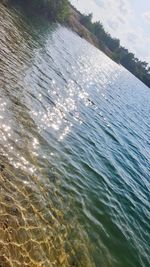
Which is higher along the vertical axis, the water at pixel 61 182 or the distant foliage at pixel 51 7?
the distant foliage at pixel 51 7

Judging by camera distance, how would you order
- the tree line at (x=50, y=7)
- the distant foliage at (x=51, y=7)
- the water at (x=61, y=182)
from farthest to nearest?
the distant foliage at (x=51, y=7) < the tree line at (x=50, y=7) < the water at (x=61, y=182)

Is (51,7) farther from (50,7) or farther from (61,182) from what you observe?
(61,182)

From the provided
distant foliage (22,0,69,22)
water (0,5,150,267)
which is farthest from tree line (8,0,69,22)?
water (0,5,150,267)

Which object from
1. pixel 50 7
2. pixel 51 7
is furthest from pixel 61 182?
pixel 51 7

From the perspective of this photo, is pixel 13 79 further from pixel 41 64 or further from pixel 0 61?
pixel 41 64

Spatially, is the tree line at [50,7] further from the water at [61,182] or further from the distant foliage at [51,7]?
the water at [61,182]

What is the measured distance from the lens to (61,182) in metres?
21.3

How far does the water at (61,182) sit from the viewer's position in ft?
51.2

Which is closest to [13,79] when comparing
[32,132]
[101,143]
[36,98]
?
[36,98]

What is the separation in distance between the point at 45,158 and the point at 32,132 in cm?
312

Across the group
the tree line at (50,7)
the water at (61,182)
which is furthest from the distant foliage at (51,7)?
the water at (61,182)

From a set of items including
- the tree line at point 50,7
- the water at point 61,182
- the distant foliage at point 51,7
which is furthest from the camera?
the distant foliage at point 51,7

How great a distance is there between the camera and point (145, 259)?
20734 mm

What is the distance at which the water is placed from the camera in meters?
15.6
